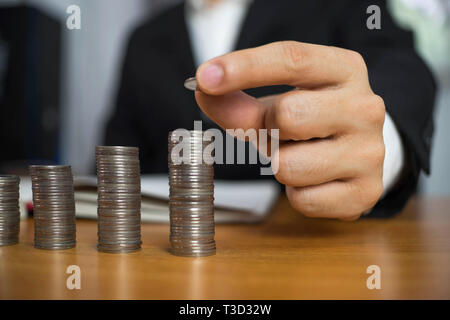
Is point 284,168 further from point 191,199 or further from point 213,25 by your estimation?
point 213,25

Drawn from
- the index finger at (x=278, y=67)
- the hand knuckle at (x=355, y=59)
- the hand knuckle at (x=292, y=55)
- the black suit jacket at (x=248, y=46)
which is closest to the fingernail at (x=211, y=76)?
the index finger at (x=278, y=67)

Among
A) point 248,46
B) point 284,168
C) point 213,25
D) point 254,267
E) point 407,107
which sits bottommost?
point 254,267

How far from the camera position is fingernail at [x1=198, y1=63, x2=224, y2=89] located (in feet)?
1.95

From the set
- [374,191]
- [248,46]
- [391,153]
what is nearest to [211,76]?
[374,191]

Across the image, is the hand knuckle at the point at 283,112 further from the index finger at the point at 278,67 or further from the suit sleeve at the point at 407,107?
the suit sleeve at the point at 407,107

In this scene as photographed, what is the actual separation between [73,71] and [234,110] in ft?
10.5

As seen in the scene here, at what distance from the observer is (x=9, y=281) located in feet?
1.66

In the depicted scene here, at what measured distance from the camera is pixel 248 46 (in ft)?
6.22

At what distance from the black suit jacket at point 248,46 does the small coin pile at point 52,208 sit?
74 centimetres

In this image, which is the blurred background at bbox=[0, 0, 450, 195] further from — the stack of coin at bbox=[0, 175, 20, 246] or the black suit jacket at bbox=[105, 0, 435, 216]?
the stack of coin at bbox=[0, 175, 20, 246]

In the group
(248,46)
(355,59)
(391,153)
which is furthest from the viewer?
(248,46)
